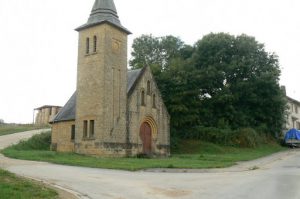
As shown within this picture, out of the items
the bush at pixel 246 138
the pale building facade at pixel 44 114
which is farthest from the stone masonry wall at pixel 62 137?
the pale building facade at pixel 44 114

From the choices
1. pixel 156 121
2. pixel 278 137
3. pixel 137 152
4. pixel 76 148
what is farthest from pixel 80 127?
pixel 278 137

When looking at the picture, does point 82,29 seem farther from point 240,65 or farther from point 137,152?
point 240,65

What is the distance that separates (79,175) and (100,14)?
19.8 m

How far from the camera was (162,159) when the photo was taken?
3106 centimetres

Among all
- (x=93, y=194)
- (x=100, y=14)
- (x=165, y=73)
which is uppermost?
(x=100, y=14)

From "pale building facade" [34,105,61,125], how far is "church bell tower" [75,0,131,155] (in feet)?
79.1

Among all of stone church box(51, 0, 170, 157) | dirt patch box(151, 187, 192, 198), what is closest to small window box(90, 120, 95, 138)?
stone church box(51, 0, 170, 157)

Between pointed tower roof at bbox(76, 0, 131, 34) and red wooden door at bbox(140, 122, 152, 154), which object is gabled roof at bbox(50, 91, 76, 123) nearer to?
red wooden door at bbox(140, 122, 152, 154)

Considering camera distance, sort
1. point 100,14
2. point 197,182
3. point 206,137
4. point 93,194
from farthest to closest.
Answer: point 206,137 → point 100,14 → point 197,182 → point 93,194

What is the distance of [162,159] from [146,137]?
5.72 m

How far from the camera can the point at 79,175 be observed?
57.6ft

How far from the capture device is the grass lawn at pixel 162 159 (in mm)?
23406

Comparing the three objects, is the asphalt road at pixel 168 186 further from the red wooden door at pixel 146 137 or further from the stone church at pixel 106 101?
the red wooden door at pixel 146 137

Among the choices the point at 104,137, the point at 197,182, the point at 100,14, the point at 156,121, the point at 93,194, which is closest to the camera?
the point at 93,194
